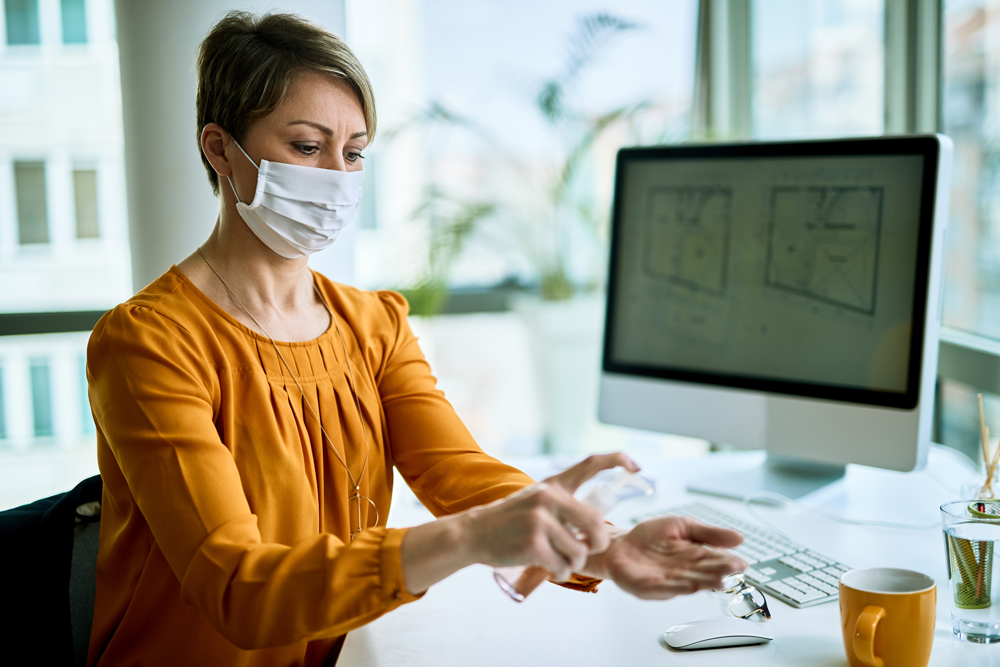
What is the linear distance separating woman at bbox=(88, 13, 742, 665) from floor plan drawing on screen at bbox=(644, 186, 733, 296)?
1.70ft

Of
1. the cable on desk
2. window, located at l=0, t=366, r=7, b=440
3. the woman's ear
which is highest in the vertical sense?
the woman's ear

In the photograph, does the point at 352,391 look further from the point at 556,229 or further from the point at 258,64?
the point at 556,229

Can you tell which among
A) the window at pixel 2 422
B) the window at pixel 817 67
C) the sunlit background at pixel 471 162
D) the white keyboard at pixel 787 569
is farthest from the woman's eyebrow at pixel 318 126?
the window at pixel 2 422

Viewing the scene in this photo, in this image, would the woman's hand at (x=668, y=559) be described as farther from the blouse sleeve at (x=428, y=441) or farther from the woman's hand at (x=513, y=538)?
the blouse sleeve at (x=428, y=441)

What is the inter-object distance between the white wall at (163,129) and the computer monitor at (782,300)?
2.87 feet

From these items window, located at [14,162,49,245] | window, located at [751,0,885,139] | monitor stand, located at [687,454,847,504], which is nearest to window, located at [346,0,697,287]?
window, located at [751,0,885,139]

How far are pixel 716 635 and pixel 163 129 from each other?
1.39 m

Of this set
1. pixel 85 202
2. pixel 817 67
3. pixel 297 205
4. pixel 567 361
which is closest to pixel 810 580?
pixel 297 205

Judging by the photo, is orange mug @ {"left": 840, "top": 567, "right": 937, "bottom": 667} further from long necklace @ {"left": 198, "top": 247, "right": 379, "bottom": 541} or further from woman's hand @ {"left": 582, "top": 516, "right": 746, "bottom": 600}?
long necklace @ {"left": 198, "top": 247, "right": 379, "bottom": 541}

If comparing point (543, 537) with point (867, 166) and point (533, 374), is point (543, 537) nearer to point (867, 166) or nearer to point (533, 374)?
point (867, 166)

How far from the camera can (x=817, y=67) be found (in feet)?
8.17

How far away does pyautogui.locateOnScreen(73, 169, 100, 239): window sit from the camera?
2.87 m

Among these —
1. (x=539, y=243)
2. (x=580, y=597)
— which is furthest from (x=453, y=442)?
(x=539, y=243)

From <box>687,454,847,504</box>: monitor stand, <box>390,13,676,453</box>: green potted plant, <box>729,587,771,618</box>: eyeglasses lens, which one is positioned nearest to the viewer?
<box>729,587,771,618</box>: eyeglasses lens
